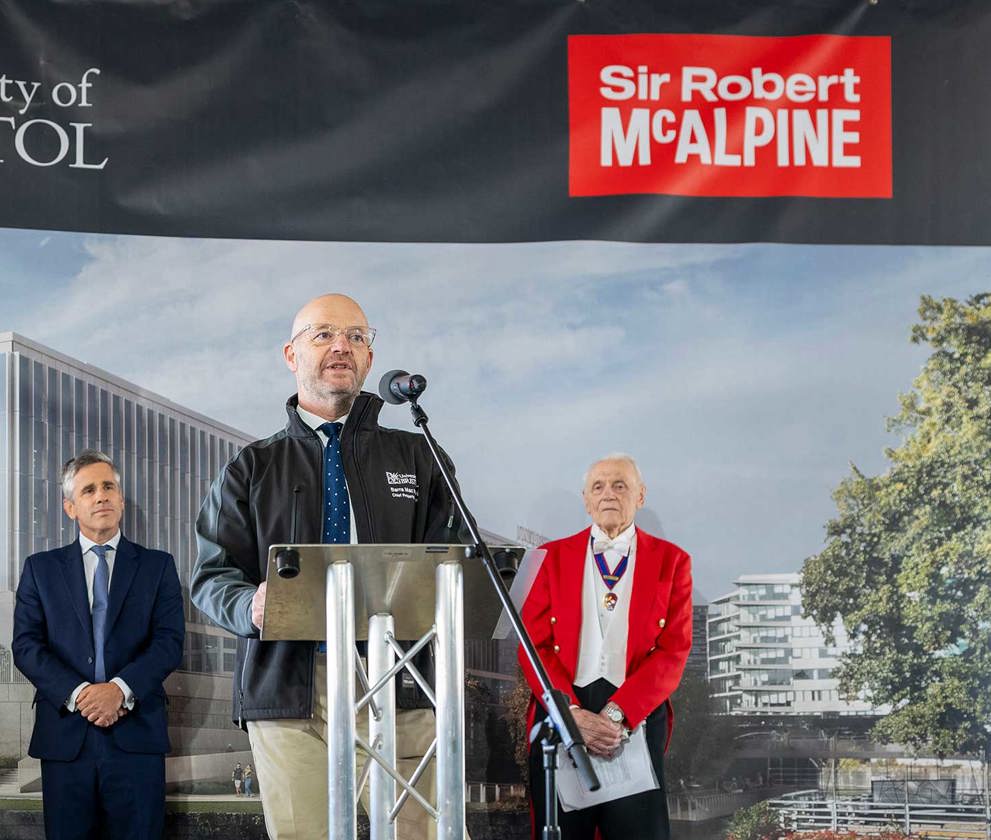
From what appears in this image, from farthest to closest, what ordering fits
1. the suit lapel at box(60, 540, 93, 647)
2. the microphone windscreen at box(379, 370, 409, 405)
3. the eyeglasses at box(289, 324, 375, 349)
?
the suit lapel at box(60, 540, 93, 647), the eyeglasses at box(289, 324, 375, 349), the microphone windscreen at box(379, 370, 409, 405)

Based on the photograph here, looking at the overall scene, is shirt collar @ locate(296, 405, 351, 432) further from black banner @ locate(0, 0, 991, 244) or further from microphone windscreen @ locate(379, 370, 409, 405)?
black banner @ locate(0, 0, 991, 244)

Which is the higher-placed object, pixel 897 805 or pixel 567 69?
pixel 567 69

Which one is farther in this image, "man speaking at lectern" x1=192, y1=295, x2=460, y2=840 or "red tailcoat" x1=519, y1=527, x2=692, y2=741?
"red tailcoat" x1=519, y1=527, x2=692, y2=741

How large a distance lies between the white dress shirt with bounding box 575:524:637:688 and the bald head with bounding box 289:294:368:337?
4.77 ft

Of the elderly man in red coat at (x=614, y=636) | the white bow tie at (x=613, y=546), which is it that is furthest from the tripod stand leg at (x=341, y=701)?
the white bow tie at (x=613, y=546)

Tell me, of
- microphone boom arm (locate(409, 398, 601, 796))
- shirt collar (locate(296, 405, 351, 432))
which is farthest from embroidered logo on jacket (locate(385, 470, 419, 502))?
microphone boom arm (locate(409, 398, 601, 796))

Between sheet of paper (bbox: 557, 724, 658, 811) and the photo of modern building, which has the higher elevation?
the photo of modern building

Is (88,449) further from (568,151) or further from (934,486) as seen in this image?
(934,486)

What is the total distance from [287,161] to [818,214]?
6.98ft

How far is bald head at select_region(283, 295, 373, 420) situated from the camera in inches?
142

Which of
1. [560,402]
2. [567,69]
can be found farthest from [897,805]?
[567,69]

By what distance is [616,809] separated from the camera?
4332mm

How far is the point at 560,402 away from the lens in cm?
511

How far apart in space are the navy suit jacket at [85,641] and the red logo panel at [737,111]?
2.34 meters
